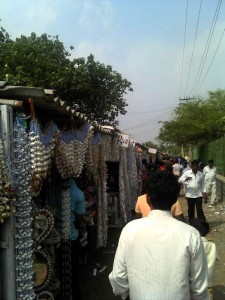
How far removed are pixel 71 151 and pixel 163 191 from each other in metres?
2.50

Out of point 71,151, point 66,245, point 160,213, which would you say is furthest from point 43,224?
point 160,213

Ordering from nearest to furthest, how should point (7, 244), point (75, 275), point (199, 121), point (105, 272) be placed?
point (7, 244) < point (75, 275) < point (105, 272) < point (199, 121)

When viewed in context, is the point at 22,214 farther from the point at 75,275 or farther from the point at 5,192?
the point at 75,275

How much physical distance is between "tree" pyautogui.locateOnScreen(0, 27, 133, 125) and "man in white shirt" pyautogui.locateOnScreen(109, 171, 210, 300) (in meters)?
11.7

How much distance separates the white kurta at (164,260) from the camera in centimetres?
236

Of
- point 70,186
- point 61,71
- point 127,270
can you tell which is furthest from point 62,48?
point 127,270

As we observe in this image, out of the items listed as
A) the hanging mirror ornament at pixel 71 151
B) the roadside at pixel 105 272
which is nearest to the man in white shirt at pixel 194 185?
the roadside at pixel 105 272

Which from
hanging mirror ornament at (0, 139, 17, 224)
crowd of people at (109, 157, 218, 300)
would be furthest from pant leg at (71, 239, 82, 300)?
crowd of people at (109, 157, 218, 300)

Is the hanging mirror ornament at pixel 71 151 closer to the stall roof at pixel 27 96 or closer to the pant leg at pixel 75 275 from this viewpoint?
the stall roof at pixel 27 96

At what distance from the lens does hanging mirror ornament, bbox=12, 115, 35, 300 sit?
11.7 feet

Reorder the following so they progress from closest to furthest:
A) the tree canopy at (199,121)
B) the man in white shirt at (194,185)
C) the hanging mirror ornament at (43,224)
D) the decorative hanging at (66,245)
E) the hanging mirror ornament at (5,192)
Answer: the hanging mirror ornament at (5,192), the hanging mirror ornament at (43,224), the decorative hanging at (66,245), the man in white shirt at (194,185), the tree canopy at (199,121)

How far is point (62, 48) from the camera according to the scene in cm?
1767

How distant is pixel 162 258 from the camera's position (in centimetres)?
238

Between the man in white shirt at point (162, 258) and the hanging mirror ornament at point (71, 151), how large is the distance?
218 centimetres
